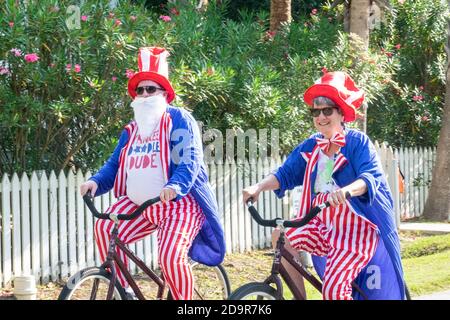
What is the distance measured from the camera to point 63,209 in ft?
29.9

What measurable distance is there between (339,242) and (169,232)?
1.11 meters

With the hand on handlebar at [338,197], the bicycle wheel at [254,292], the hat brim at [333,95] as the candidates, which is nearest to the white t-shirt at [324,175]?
the hat brim at [333,95]

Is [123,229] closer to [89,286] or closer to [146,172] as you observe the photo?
[146,172]

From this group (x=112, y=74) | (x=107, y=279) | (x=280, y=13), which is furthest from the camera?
(x=280, y=13)

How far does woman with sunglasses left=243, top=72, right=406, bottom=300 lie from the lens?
557cm

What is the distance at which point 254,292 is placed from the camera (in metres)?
5.16

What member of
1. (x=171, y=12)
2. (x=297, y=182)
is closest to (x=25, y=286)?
(x=297, y=182)

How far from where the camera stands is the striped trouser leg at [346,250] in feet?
18.0

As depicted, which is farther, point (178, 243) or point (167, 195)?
point (178, 243)

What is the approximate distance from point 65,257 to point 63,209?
492 mm

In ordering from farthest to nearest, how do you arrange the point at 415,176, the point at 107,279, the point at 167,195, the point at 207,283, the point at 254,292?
the point at 415,176 < the point at 207,283 < the point at 167,195 < the point at 107,279 < the point at 254,292

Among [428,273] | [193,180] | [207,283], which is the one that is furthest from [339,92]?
[428,273]

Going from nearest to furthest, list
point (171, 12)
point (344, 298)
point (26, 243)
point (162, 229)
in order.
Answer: point (344, 298)
point (162, 229)
point (26, 243)
point (171, 12)

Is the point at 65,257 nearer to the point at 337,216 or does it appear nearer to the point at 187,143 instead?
the point at 187,143
